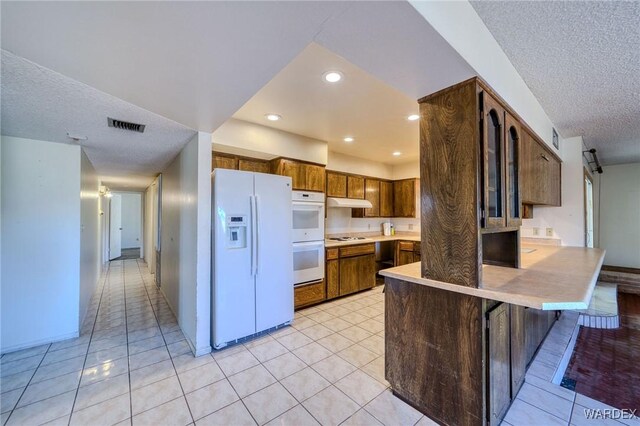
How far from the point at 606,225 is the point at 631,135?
3.13m

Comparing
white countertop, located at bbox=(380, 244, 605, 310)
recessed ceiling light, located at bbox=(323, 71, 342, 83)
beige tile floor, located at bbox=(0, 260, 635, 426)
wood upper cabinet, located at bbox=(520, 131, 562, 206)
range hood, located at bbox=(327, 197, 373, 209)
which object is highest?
recessed ceiling light, located at bbox=(323, 71, 342, 83)

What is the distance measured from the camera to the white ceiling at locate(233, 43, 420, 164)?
2.02 meters

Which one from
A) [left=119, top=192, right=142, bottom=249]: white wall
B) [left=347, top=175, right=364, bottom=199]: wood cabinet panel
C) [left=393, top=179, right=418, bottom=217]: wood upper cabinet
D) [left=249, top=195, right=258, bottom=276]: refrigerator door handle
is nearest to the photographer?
[left=249, top=195, right=258, bottom=276]: refrigerator door handle

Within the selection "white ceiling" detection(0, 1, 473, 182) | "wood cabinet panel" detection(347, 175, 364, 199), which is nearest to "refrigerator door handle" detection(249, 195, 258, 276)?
"white ceiling" detection(0, 1, 473, 182)

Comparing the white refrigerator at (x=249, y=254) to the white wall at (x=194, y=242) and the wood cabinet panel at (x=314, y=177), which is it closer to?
the white wall at (x=194, y=242)

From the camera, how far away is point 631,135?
3.54m

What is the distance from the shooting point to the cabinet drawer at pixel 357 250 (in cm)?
404

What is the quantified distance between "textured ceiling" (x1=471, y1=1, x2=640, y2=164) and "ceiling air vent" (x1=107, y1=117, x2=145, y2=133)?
8.51 feet

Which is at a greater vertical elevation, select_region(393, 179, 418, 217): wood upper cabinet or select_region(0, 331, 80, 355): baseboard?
select_region(393, 179, 418, 217): wood upper cabinet

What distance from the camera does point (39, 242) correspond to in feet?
8.63

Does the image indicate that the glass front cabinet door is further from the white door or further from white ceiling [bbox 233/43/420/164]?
the white door

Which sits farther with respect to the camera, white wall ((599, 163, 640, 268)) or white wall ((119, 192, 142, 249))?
white wall ((119, 192, 142, 249))

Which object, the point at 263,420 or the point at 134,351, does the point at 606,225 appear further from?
the point at 134,351

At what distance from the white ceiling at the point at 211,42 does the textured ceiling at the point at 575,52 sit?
1.60ft
